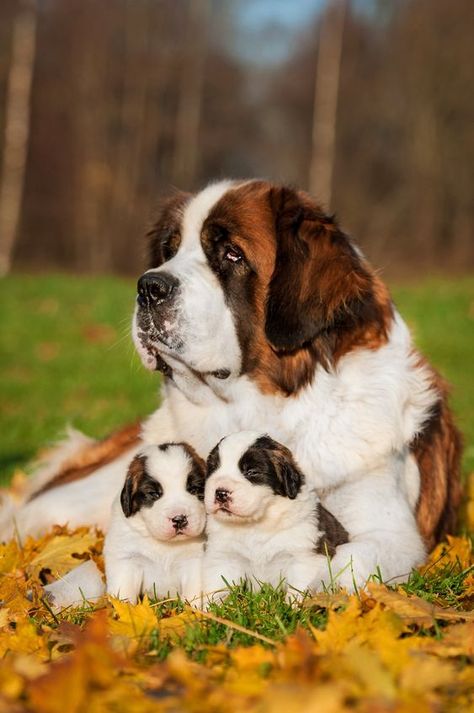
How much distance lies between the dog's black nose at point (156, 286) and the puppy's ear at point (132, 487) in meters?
0.68

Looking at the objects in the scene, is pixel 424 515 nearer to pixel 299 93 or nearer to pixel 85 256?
pixel 85 256

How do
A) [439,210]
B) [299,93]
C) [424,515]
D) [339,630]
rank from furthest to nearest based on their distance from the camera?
[299,93] → [439,210] → [424,515] → [339,630]

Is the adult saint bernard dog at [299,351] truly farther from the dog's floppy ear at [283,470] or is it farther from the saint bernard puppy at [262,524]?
the dog's floppy ear at [283,470]

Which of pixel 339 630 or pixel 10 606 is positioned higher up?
pixel 339 630

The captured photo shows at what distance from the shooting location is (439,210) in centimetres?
2827

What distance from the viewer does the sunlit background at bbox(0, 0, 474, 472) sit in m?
27.8

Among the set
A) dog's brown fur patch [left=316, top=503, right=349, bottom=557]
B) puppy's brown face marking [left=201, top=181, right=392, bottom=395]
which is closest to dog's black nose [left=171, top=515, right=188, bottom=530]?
dog's brown fur patch [left=316, top=503, right=349, bottom=557]

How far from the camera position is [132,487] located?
3684 mm

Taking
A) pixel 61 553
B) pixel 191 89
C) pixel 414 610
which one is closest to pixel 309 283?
pixel 414 610

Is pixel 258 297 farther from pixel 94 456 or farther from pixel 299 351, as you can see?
pixel 94 456

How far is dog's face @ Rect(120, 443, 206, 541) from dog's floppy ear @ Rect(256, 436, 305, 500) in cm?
32

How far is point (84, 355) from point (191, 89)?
19308 mm

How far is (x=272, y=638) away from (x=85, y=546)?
5.76 ft

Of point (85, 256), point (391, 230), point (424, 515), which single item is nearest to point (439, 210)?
point (391, 230)
